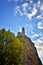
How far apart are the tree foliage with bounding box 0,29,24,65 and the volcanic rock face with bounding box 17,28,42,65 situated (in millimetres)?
22036

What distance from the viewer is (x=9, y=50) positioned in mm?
68500

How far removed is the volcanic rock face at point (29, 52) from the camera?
9474 centimetres

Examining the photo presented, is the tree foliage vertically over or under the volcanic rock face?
under

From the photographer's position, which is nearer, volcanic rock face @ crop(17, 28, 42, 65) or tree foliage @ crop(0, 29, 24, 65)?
tree foliage @ crop(0, 29, 24, 65)

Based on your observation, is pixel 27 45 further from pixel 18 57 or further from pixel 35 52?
pixel 18 57

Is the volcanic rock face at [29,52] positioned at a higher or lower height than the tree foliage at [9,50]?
higher

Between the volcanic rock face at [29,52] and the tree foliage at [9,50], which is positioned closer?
the tree foliage at [9,50]

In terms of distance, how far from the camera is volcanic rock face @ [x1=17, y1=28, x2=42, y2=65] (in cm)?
9474

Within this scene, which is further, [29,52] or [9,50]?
[29,52]

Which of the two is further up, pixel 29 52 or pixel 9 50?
pixel 29 52

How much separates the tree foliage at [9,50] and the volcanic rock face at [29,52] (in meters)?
22.0

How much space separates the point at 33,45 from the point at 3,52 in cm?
3641

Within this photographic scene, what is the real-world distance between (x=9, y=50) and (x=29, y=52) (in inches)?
1196

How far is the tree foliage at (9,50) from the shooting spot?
6794 cm
